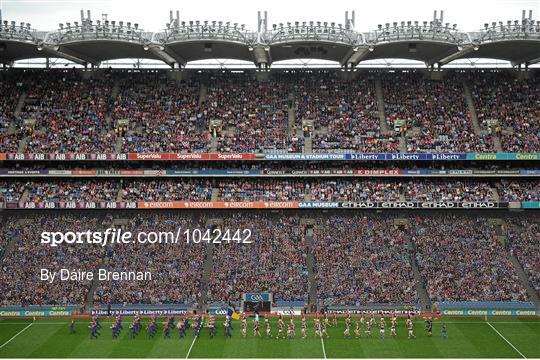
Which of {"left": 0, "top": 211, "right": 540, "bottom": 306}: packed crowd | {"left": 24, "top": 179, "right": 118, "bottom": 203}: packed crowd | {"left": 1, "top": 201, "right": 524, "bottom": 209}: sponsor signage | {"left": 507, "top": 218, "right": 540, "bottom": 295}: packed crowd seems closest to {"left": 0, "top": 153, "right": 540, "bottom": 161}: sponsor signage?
{"left": 24, "top": 179, "right": 118, "bottom": 203}: packed crowd

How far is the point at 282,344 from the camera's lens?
30.2 meters

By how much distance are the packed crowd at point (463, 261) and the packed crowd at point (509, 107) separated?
629cm

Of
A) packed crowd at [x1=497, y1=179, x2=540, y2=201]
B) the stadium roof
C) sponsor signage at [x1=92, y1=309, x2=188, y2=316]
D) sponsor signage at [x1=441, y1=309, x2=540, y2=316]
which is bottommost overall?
sponsor signage at [x1=441, y1=309, x2=540, y2=316]

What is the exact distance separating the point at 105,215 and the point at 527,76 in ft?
111

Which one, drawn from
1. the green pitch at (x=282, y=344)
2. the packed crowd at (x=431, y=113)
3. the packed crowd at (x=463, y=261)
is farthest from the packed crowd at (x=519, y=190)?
the green pitch at (x=282, y=344)

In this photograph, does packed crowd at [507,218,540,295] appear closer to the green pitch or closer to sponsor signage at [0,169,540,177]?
sponsor signage at [0,169,540,177]

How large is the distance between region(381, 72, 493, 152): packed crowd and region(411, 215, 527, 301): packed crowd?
16.9ft

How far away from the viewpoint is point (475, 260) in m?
38.1

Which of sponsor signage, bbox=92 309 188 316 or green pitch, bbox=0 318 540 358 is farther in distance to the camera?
sponsor signage, bbox=92 309 188 316

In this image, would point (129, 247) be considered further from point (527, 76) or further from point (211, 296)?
point (527, 76)

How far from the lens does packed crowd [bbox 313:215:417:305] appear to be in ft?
118

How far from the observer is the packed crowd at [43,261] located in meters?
36.0

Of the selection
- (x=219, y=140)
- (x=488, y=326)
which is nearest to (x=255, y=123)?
(x=219, y=140)

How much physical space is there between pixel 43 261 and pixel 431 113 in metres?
28.8
